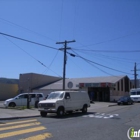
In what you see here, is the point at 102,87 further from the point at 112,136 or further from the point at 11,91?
the point at 112,136

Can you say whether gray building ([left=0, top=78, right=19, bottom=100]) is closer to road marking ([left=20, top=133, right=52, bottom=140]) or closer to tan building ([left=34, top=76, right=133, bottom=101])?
tan building ([left=34, top=76, right=133, bottom=101])

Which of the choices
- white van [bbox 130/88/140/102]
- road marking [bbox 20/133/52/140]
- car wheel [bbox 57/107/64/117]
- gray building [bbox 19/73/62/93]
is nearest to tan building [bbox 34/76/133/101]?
gray building [bbox 19/73/62/93]

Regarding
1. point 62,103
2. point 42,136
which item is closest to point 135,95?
point 62,103

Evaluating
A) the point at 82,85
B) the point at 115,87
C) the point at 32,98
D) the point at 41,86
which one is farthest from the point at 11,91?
the point at 32,98

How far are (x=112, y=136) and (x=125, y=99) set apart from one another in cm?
2813

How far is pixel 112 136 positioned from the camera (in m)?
9.57

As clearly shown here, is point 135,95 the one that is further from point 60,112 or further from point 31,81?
point 60,112

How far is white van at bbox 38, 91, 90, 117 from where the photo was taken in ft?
58.0

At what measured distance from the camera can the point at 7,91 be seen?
53875 millimetres

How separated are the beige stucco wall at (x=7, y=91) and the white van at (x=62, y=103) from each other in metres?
35.3

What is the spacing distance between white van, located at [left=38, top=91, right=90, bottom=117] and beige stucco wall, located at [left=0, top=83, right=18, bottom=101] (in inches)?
1390

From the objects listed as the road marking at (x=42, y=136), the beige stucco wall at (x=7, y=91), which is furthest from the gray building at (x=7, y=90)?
the road marking at (x=42, y=136)

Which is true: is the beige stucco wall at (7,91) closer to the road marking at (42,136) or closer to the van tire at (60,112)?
the van tire at (60,112)

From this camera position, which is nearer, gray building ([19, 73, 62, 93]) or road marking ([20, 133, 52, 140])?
road marking ([20, 133, 52, 140])
